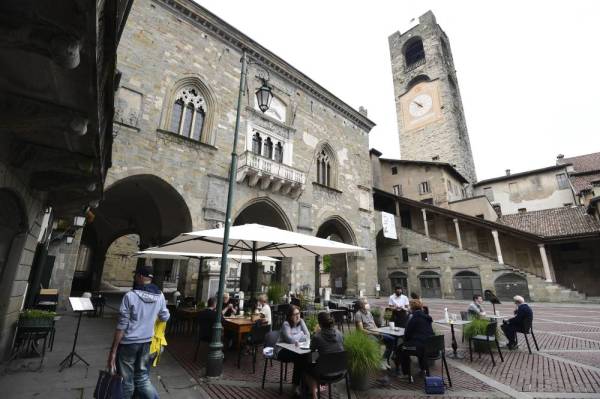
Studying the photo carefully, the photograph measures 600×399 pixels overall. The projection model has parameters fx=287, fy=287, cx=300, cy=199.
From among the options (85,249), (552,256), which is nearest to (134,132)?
(85,249)

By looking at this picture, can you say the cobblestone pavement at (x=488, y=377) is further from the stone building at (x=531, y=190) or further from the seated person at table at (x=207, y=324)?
the stone building at (x=531, y=190)

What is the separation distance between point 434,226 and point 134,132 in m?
24.2

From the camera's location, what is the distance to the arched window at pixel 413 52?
1591 inches

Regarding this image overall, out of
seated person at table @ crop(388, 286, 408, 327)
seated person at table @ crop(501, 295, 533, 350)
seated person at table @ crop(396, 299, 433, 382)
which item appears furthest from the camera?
seated person at table @ crop(388, 286, 408, 327)

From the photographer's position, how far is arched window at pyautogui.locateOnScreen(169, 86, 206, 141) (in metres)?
12.8

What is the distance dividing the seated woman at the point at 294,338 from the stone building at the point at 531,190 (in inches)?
1234

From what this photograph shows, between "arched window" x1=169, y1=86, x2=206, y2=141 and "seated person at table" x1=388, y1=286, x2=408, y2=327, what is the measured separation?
419 inches

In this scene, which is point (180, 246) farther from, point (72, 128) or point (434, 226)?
point (434, 226)

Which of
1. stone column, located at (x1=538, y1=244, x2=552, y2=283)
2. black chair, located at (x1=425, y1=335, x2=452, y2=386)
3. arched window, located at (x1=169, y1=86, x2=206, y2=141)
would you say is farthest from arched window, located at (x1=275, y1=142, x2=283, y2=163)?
stone column, located at (x1=538, y1=244, x2=552, y2=283)

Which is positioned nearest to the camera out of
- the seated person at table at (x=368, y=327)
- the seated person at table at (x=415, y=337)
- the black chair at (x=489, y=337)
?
the seated person at table at (x=415, y=337)

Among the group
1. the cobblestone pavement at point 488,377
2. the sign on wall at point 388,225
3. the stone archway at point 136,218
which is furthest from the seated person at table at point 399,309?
the sign on wall at point 388,225

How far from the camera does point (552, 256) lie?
22.0 meters

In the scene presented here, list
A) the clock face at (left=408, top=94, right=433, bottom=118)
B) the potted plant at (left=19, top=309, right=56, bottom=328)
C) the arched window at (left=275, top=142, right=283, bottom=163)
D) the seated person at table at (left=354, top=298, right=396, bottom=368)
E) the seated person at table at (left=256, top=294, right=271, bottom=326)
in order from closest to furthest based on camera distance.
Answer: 1. the potted plant at (left=19, top=309, right=56, bottom=328)
2. the seated person at table at (left=354, top=298, right=396, bottom=368)
3. the seated person at table at (left=256, top=294, right=271, bottom=326)
4. the arched window at (left=275, top=142, right=283, bottom=163)
5. the clock face at (left=408, top=94, right=433, bottom=118)

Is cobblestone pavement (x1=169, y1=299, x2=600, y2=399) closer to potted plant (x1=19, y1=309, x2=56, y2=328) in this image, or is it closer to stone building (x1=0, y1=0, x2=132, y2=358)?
potted plant (x1=19, y1=309, x2=56, y2=328)
